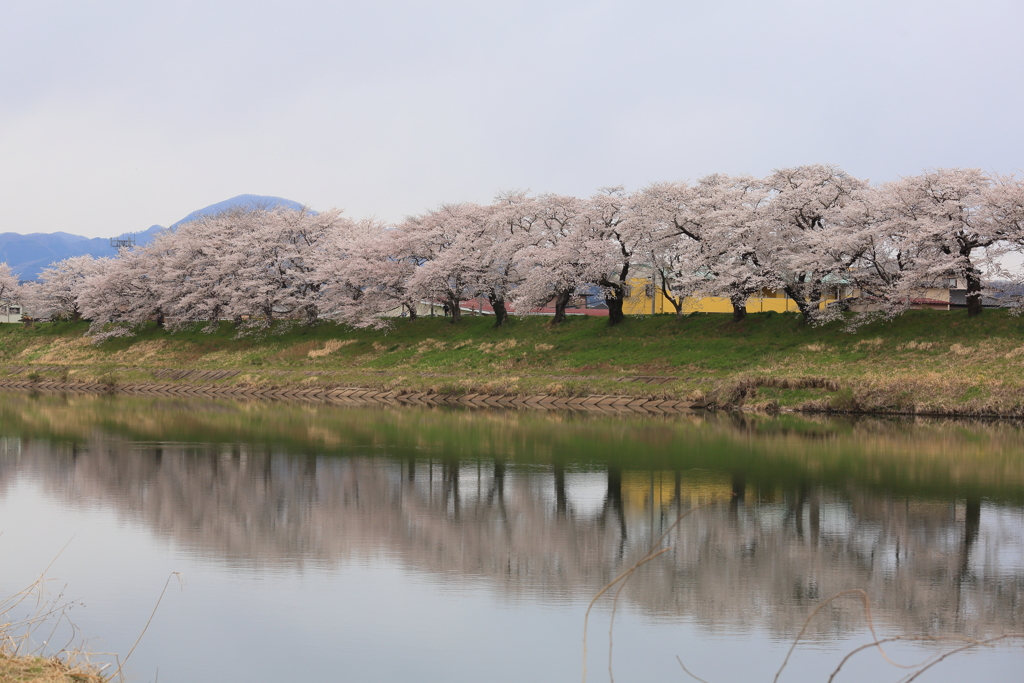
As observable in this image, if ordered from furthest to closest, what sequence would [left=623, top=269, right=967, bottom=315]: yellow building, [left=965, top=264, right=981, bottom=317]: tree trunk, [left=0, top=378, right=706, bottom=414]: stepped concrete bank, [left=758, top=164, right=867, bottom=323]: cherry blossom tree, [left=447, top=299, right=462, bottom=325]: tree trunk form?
[left=447, top=299, right=462, bottom=325]: tree trunk < [left=623, top=269, right=967, bottom=315]: yellow building < [left=758, top=164, right=867, bottom=323]: cherry blossom tree < [left=965, top=264, right=981, bottom=317]: tree trunk < [left=0, top=378, right=706, bottom=414]: stepped concrete bank

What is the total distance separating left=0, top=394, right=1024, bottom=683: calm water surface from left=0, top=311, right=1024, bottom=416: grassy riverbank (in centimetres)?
1101

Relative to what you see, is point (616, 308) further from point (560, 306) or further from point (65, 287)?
point (65, 287)

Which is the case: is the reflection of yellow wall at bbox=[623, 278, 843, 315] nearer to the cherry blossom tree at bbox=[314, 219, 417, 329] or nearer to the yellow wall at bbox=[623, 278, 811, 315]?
the yellow wall at bbox=[623, 278, 811, 315]

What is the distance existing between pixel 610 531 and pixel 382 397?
31.6 m

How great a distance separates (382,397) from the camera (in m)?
44.4

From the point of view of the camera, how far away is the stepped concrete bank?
126 ft

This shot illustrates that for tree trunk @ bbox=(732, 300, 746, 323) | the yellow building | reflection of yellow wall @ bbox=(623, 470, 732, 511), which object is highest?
the yellow building

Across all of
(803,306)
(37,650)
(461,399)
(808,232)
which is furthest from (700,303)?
(37,650)

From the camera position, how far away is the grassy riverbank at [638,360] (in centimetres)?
3500

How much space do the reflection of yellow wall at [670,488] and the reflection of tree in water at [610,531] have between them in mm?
57

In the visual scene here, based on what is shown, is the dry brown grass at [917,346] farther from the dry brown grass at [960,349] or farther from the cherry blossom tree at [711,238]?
the cherry blossom tree at [711,238]

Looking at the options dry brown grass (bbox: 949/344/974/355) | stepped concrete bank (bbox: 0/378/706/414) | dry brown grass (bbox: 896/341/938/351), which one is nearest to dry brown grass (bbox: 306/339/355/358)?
stepped concrete bank (bbox: 0/378/706/414)

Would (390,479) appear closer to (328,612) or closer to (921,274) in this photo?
(328,612)

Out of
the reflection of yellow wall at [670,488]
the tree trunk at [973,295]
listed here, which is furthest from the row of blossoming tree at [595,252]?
the reflection of yellow wall at [670,488]
